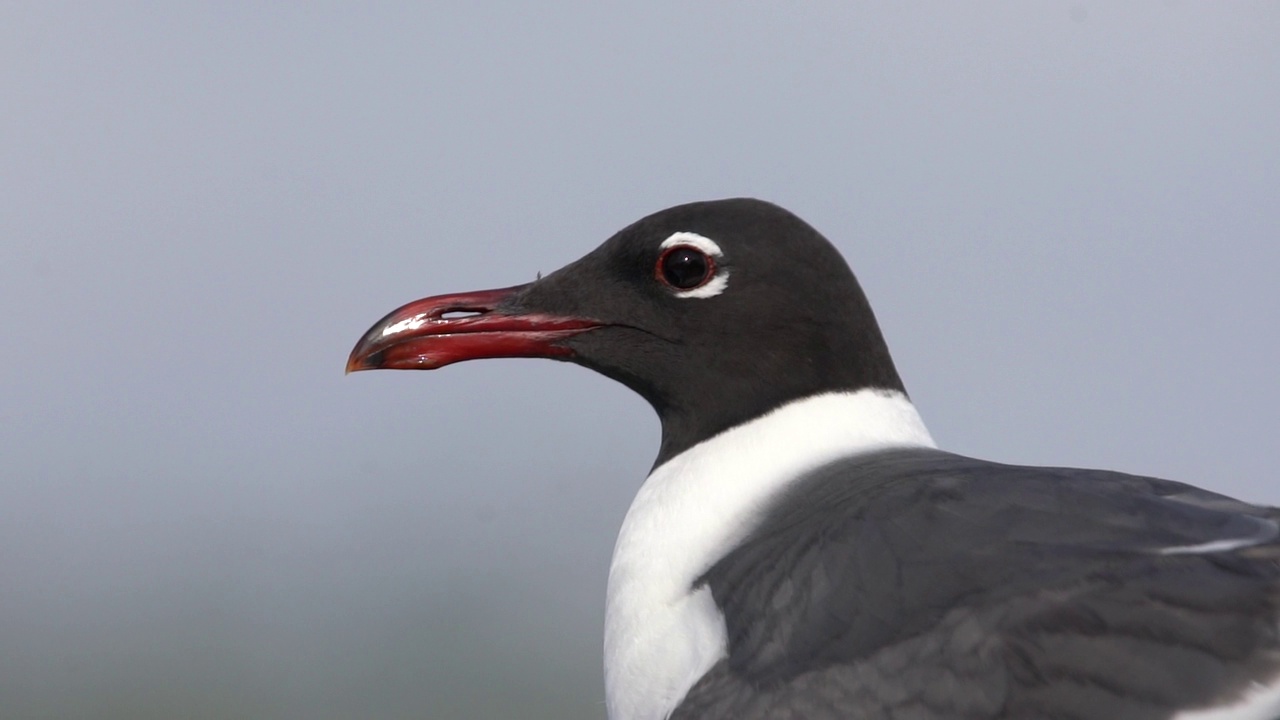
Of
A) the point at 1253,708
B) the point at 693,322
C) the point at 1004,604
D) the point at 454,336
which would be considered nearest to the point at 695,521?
the point at 693,322

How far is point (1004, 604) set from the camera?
2.70 metres

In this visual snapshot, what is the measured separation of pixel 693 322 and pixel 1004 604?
1614 millimetres

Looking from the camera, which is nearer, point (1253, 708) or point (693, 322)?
point (1253, 708)

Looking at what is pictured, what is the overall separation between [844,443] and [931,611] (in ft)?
3.61

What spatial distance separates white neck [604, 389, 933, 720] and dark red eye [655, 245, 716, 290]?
398 millimetres

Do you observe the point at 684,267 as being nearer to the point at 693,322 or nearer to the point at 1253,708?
the point at 693,322

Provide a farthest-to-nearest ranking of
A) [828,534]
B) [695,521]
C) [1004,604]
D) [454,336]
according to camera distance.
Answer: [454,336], [695,521], [828,534], [1004,604]

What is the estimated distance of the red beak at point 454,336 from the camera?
14.1 feet

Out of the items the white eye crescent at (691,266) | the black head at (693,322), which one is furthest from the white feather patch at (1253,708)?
the white eye crescent at (691,266)

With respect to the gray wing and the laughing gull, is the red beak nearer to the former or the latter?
the laughing gull

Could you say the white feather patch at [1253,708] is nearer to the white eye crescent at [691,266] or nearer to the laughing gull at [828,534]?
the laughing gull at [828,534]

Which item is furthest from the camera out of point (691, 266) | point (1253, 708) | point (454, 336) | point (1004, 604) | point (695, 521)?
point (454, 336)

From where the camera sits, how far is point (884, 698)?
8.96 feet

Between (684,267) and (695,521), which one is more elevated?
(684,267)
